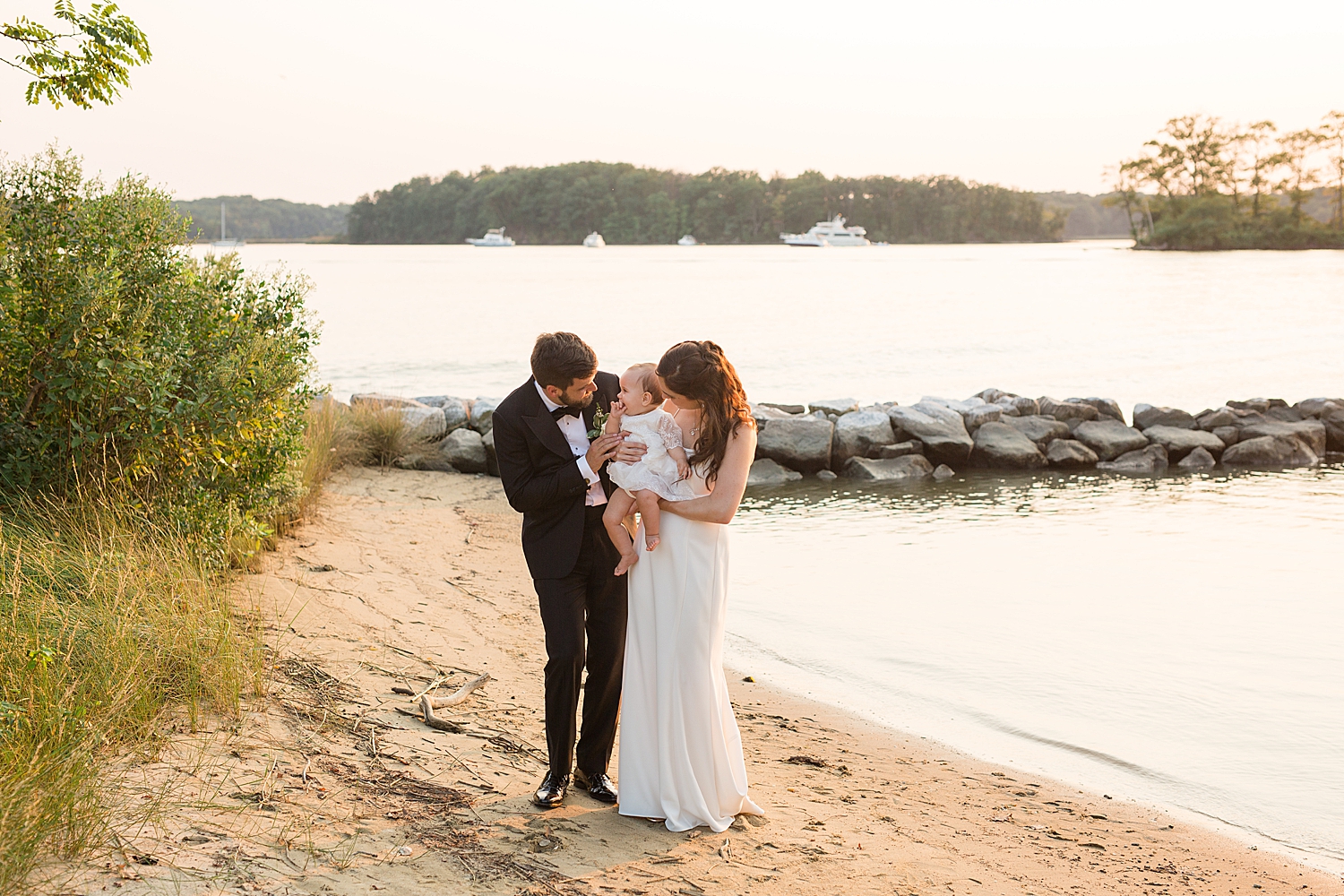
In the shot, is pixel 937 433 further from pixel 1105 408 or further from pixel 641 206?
pixel 641 206

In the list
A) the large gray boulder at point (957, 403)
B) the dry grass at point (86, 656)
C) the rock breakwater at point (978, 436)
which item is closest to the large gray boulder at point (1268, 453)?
the rock breakwater at point (978, 436)

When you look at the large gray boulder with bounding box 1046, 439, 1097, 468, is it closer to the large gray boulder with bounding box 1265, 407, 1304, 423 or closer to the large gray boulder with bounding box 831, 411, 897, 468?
the large gray boulder with bounding box 831, 411, 897, 468

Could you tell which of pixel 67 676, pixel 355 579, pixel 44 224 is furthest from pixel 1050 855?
pixel 44 224

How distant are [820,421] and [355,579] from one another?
9.65 meters

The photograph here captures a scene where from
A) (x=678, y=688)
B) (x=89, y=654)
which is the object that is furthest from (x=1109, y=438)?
(x=89, y=654)

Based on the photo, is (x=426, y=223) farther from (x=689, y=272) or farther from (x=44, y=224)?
(x=44, y=224)

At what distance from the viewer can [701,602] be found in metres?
4.62

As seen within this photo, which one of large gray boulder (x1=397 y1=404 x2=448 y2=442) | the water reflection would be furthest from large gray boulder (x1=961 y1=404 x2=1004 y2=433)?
large gray boulder (x1=397 y1=404 x2=448 y2=442)

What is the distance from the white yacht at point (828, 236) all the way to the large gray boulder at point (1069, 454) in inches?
5022

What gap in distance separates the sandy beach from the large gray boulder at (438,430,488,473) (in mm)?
7013

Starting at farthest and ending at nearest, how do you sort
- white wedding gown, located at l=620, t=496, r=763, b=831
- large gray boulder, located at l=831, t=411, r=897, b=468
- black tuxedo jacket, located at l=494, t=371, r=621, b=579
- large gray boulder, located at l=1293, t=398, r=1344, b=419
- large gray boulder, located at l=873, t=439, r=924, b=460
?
large gray boulder, located at l=1293, t=398, r=1344, b=419 → large gray boulder, located at l=873, t=439, r=924, b=460 → large gray boulder, located at l=831, t=411, r=897, b=468 → black tuxedo jacket, located at l=494, t=371, r=621, b=579 → white wedding gown, located at l=620, t=496, r=763, b=831

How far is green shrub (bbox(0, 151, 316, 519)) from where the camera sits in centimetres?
684

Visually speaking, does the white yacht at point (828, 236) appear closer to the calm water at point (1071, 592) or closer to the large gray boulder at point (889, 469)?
the calm water at point (1071, 592)

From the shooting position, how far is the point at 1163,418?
1897cm
